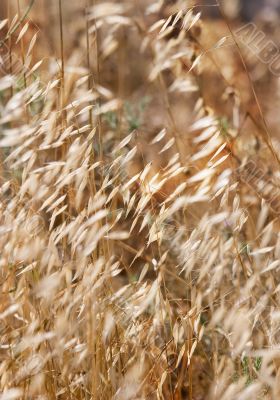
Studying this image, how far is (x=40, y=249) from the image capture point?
113 centimetres

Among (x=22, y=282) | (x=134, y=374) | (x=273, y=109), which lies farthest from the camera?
(x=273, y=109)

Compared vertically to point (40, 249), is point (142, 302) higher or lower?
lower

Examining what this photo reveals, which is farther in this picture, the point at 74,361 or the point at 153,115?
the point at 153,115

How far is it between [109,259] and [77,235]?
7 cm

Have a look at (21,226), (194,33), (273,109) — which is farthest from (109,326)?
(273,109)

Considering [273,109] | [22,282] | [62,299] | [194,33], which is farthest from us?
[273,109]

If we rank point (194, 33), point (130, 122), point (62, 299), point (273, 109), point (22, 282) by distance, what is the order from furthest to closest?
point (273, 109), point (130, 122), point (194, 33), point (22, 282), point (62, 299)

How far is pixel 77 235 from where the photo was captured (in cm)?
117

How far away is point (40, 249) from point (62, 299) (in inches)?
3.2

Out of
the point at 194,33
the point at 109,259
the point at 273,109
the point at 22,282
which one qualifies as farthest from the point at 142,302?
the point at 273,109

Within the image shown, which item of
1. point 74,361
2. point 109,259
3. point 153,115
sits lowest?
point 153,115

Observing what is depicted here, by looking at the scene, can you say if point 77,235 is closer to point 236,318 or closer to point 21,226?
point 21,226

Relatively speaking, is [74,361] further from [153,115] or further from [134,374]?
[153,115]

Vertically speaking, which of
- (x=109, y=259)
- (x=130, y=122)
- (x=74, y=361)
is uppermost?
(x=109, y=259)
